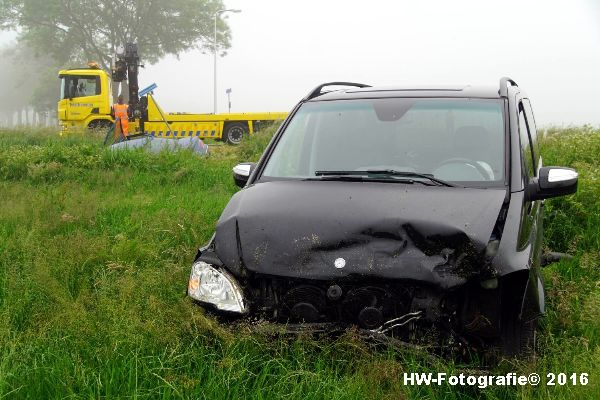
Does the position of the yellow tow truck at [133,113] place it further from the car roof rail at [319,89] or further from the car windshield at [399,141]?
the car windshield at [399,141]

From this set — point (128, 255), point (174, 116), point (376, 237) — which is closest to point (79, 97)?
point (174, 116)

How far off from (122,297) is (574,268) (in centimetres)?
357

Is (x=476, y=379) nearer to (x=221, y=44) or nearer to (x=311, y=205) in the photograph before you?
(x=311, y=205)

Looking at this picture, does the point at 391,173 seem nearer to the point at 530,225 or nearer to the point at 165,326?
the point at 530,225

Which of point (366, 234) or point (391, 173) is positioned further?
point (391, 173)

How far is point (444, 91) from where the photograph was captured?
13.5 feet

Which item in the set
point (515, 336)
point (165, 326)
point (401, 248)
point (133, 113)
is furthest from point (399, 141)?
point (133, 113)

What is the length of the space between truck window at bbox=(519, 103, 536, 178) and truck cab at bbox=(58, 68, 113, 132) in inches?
703

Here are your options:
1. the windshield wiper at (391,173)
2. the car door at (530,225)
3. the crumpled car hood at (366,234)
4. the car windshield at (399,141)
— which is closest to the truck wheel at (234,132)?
the car windshield at (399,141)

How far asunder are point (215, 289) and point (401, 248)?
945 mm

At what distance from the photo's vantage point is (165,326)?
315 cm

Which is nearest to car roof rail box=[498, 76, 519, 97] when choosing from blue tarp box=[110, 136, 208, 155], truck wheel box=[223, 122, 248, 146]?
blue tarp box=[110, 136, 208, 155]

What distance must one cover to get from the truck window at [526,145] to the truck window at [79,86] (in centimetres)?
1818

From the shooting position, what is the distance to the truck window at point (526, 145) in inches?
144
